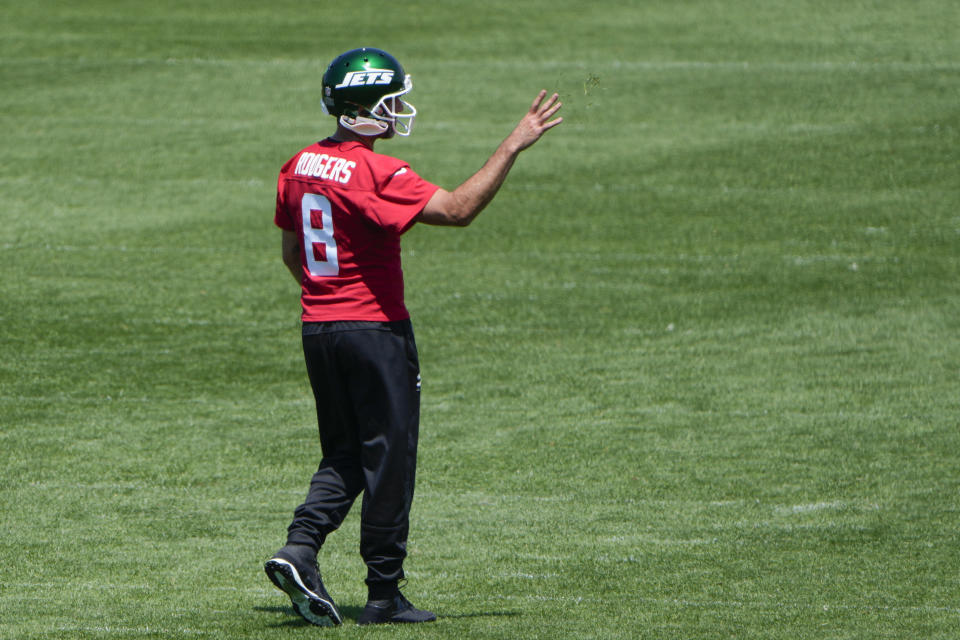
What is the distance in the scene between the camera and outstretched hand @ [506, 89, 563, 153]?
16.9 ft

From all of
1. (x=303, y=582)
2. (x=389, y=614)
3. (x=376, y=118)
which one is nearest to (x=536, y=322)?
(x=376, y=118)

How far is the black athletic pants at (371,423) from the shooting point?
5340 millimetres

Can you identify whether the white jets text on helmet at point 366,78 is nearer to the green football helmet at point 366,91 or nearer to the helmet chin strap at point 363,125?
the green football helmet at point 366,91

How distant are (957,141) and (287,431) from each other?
11.7 metres

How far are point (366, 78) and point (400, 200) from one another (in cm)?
57

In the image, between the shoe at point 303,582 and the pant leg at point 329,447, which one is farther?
the pant leg at point 329,447

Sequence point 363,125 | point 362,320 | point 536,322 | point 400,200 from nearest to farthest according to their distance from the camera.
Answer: point 400,200 < point 362,320 < point 363,125 < point 536,322

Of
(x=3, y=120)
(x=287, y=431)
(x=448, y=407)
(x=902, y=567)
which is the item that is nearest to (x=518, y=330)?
(x=448, y=407)

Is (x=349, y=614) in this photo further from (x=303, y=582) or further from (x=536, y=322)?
(x=536, y=322)

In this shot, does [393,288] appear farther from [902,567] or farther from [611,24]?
[611,24]

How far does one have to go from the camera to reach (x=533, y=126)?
206 inches

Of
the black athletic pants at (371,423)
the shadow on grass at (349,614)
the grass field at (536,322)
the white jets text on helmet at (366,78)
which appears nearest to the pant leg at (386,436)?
the black athletic pants at (371,423)

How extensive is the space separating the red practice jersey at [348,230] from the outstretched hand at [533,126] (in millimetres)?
370

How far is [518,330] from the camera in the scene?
1225 cm
